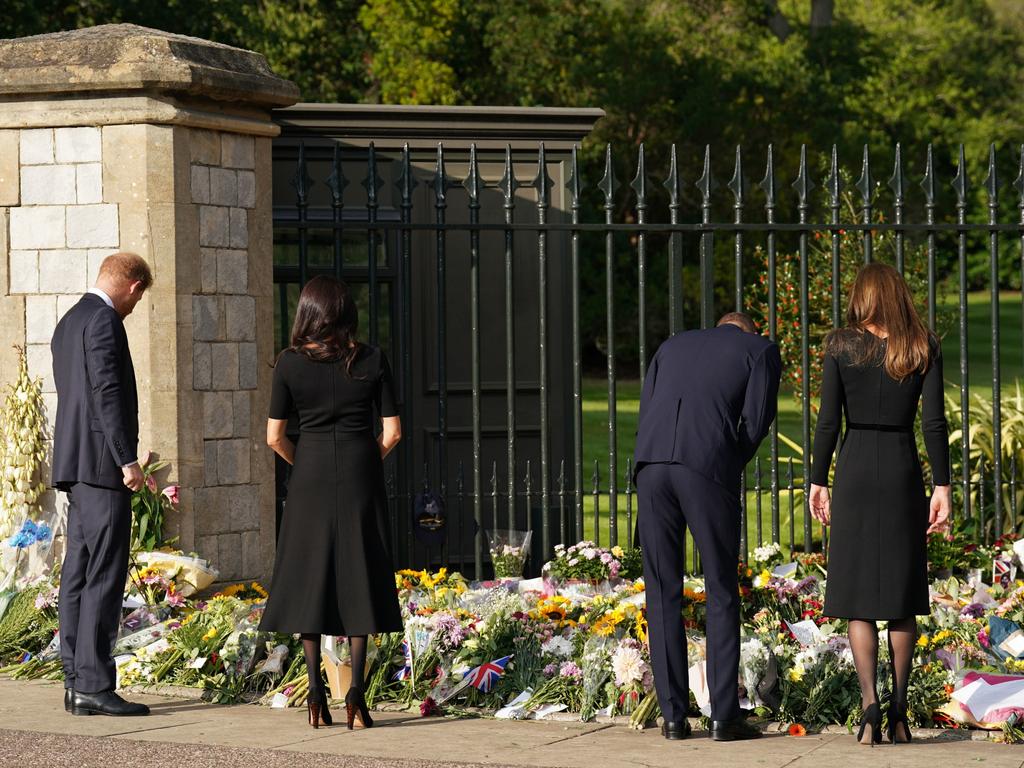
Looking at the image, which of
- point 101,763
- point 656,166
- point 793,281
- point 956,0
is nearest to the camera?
point 101,763

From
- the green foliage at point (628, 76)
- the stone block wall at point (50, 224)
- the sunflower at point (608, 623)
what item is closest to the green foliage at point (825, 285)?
the sunflower at point (608, 623)

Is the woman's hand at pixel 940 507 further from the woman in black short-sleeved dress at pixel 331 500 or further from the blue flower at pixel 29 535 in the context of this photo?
the blue flower at pixel 29 535

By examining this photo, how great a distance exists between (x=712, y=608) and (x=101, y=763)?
200 cm

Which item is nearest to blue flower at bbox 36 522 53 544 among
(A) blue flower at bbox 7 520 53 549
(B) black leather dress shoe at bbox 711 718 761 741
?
(A) blue flower at bbox 7 520 53 549

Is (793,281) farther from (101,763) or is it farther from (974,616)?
(101,763)

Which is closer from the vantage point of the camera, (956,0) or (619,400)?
(619,400)

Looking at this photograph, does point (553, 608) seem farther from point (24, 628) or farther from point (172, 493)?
point (24, 628)

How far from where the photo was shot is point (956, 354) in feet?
101

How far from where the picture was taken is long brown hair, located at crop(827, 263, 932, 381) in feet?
16.2

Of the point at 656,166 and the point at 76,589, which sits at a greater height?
the point at 656,166

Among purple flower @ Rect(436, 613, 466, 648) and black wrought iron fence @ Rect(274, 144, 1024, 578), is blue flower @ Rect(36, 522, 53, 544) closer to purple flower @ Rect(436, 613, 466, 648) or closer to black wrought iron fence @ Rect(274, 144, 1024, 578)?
black wrought iron fence @ Rect(274, 144, 1024, 578)

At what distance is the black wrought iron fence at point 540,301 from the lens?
283 inches

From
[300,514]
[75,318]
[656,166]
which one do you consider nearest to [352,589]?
[300,514]

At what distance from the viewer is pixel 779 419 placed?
23156 mm
